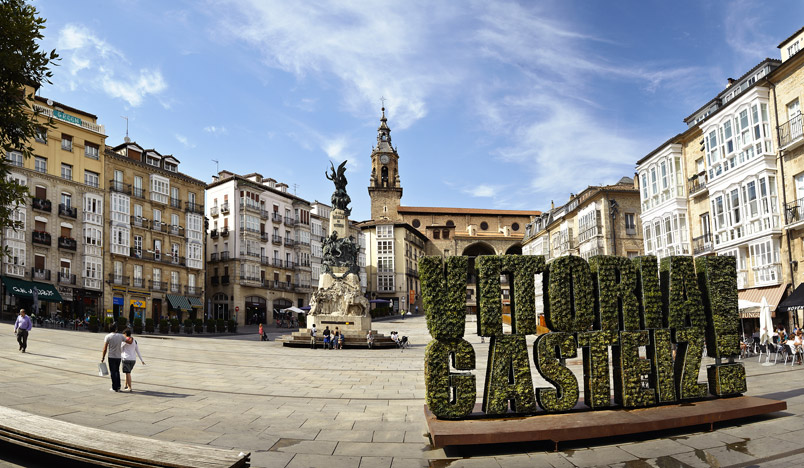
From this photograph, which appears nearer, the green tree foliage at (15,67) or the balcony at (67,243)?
the green tree foliage at (15,67)

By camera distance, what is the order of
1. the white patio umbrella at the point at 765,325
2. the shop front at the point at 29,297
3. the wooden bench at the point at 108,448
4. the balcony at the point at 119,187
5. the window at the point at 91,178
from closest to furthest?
the wooden bench at the point at 108,448, the white patio umbrella at the point at 765,325, the shop front at the point at 29,297, the window at the point at 91,178, the balcony at the point at 119,187

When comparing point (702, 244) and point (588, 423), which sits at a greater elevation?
point (702, 244)

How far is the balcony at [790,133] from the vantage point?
27203 millimetres

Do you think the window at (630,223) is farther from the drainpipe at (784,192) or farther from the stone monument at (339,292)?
the stone monument at (339,292)

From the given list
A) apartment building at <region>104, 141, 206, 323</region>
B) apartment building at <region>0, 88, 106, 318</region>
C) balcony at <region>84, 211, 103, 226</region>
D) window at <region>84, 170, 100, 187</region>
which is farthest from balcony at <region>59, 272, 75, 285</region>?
window at <region>84, 170, 100, 187</region>

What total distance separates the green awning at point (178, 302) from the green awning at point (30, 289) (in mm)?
13207

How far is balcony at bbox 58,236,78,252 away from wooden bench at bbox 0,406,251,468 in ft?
149

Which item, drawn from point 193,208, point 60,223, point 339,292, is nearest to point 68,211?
point 60,223

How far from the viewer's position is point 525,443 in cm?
1014

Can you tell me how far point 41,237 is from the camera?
45.6m

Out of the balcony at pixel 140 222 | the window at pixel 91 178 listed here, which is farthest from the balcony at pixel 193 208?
the window at pixel 91 178

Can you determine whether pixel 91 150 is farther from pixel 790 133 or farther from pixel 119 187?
pixel 790 133

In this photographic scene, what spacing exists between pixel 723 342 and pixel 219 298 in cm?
6189

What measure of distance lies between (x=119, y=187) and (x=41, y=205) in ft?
→ 29.0
